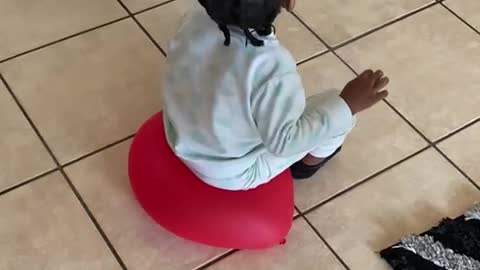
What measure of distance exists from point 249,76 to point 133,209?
390mm

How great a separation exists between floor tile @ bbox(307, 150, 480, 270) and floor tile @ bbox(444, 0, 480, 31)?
409mm

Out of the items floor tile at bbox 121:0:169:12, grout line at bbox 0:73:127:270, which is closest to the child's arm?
grout line at bbox 0:73:127:270

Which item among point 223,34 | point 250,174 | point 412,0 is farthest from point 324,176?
point 412,0

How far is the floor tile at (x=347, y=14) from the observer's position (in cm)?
171

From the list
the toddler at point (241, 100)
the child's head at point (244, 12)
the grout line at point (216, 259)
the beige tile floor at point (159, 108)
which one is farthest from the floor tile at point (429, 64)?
the child's head at point (244, 12)

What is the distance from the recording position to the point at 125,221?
4.43 ft

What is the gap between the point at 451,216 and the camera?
1.40m

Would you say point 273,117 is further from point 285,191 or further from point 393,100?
point 393,100

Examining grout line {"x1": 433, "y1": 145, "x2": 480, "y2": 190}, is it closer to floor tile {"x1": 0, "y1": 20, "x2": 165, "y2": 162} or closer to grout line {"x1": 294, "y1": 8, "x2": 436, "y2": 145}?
grout line {"x1": 294, "y1": 8, "x2": 436, "y2": 145}

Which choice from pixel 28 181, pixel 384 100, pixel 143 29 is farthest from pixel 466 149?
pixel 28 181

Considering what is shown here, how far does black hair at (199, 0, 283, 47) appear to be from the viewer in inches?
40.3

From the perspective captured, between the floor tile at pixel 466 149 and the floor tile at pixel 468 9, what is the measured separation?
0.31 meters

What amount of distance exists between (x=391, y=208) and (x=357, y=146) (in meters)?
0.15

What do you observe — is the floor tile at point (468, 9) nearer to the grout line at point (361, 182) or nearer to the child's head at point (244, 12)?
the grout line at point (361, 182)
